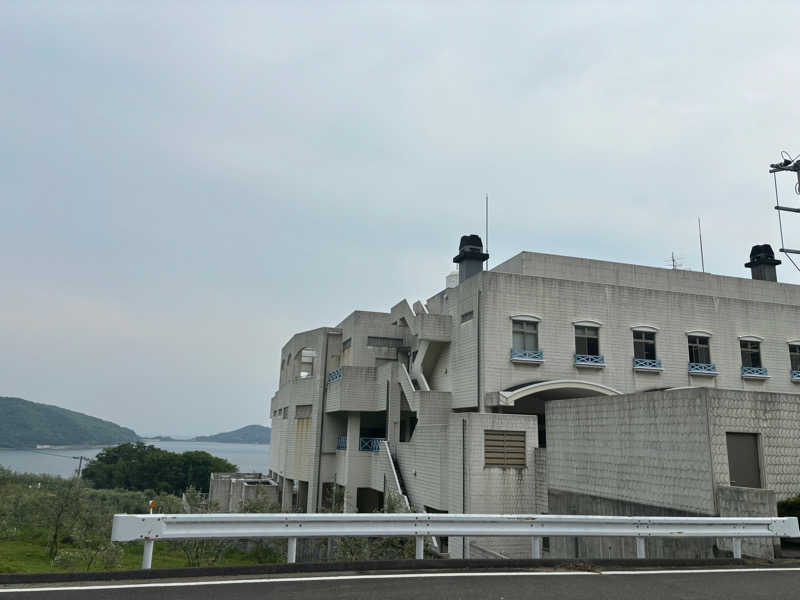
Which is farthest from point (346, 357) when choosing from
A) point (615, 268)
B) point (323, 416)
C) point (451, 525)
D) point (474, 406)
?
point (451, 525)

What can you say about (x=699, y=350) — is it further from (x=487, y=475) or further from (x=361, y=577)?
(x=361, y=577)

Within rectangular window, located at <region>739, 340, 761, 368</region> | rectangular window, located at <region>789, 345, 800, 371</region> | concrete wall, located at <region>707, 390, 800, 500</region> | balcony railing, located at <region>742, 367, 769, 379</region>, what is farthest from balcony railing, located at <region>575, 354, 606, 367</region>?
concrete wall, located at <region>707, 390, 800, 500</region>

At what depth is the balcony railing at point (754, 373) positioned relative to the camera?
3234 cm

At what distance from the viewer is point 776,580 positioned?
883 centimetres

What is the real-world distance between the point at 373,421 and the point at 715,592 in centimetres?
3186

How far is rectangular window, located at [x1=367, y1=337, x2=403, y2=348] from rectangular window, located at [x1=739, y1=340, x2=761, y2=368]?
19192 millimetres

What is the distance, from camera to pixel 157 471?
95938mm

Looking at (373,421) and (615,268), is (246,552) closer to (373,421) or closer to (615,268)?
(373,421)

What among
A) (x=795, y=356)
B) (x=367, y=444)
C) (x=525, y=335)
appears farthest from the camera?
(x=367, y=444)

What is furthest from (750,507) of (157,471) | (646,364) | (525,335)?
(157,471)

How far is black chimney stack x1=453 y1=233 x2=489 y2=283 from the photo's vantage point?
3691cm

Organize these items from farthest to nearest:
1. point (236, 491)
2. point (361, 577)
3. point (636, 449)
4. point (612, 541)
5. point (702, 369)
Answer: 1. point (236, 491)
2. point (702, 369)
3. point (636, 449)
4. point (612, 541)
5. point (361, 577)

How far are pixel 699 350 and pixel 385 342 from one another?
1757 centimetres

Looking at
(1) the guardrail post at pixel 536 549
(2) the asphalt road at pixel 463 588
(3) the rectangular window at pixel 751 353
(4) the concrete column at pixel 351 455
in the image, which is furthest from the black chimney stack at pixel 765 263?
(1) the guardrail post at pixel 536 549
